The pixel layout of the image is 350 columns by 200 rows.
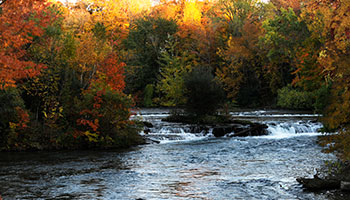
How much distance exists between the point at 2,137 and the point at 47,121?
196 cm

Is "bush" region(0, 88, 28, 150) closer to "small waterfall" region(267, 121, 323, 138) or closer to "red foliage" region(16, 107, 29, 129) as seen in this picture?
"red foliage" region(16, 107, 29, 129)

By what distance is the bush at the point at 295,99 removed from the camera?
42750mm

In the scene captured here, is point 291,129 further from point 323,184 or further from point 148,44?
point 148,44

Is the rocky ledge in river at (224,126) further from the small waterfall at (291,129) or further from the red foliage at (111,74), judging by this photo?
the red foliage at (111,74)

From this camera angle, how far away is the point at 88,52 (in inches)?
914

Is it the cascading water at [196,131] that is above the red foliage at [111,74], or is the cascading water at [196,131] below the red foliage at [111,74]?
below

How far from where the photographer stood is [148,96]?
52.3 m

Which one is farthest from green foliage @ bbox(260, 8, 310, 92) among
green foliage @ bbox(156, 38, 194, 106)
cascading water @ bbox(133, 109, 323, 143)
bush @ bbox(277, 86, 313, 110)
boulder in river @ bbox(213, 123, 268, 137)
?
boulder in river @ bbox(213, 123, 268, 137)

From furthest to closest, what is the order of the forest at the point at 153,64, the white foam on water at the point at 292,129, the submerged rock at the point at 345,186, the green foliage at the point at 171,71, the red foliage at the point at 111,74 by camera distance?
the green foliage at the point at 171,71
the white foam on water at the point at 292,129
the red foliage at the point at 111,74
the forest at the point at 153,64
the submerged rock at the point at 345,186

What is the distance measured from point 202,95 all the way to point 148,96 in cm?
2401

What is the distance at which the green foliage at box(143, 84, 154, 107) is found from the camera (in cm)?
5194

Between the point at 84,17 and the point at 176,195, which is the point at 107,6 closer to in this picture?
the point at 84,17

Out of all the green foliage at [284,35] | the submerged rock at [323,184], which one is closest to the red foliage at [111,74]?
the submerged rock at [323,184]

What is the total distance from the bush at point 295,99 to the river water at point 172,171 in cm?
1999
